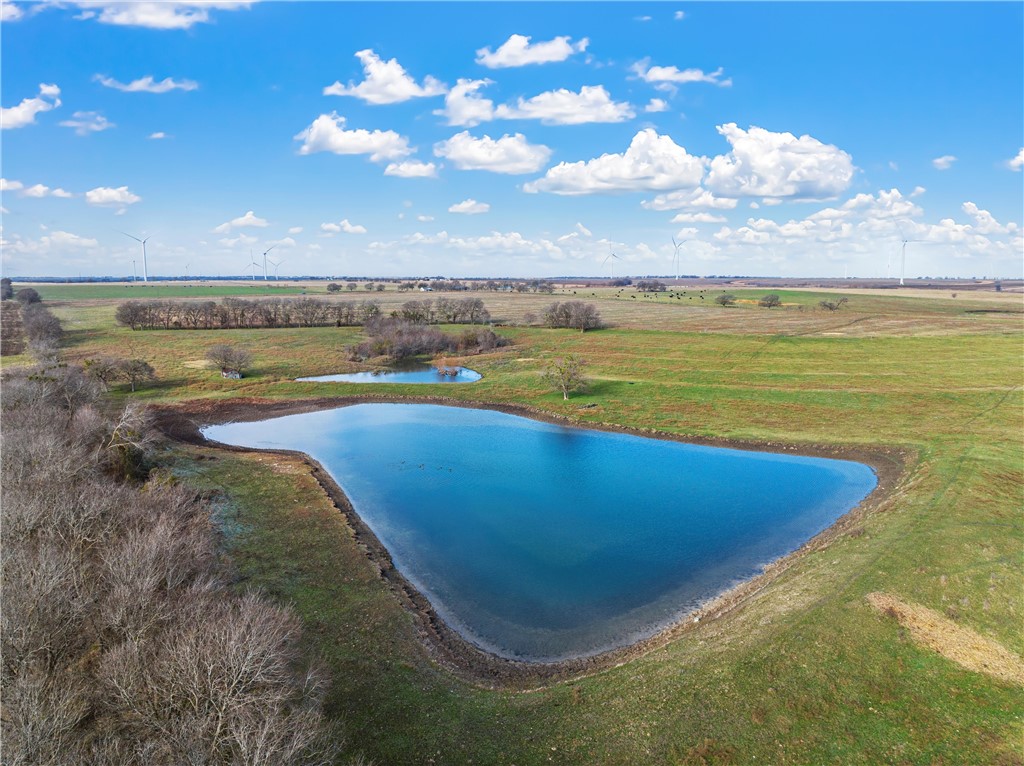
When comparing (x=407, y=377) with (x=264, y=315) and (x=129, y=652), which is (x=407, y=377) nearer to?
(x=264, y=315)

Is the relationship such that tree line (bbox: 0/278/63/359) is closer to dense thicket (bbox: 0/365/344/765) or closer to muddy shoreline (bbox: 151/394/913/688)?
muddy shoreline (bbox: 151/394/913/688)

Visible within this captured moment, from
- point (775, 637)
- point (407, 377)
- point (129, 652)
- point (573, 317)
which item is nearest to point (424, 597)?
point (129, 652)

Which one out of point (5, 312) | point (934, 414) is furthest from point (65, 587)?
point (5, 312)

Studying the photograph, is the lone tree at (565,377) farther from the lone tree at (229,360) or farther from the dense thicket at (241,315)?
the dense thicket at (241,315)

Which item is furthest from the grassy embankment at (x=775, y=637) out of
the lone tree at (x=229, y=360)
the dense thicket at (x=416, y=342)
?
the dense thicket at (x=416, y=342)

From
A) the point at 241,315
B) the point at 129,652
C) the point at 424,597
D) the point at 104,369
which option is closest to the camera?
the point at 129,652

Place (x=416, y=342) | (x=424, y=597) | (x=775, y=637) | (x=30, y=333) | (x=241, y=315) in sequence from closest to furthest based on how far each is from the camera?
(x=775, y=637), (x=424, y=597), (x=30, y=333), (x=416, y=342), (x=241, y=315)

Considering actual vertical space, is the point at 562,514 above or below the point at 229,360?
below
